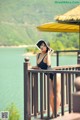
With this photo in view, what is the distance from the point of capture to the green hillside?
92562mm

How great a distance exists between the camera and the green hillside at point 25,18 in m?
92.6

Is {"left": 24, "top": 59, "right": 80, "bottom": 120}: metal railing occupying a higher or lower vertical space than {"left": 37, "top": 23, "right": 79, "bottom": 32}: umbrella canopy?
lower

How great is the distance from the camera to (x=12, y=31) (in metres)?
97.2

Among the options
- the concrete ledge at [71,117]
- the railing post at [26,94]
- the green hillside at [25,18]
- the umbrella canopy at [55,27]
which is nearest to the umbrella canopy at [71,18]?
the umbrella canopy at [55,27]

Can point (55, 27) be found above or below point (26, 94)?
above

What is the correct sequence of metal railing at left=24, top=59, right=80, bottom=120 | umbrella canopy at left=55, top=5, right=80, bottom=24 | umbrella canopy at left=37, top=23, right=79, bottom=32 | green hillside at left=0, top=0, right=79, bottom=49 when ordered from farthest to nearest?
green hillside at left=0, top=0, right=79, bottom=49, umbrella canopy at left=37, top=23, right=79, bottom=32, umbrella canopy at left=55, top=5, right=80, bottom=24, metal railing at left=24, top=59, right=80, bottom=120

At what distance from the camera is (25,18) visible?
113m

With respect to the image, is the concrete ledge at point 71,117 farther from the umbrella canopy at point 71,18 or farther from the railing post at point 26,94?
the umbrella canopy at point 71,18

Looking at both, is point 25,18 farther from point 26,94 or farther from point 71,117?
point 71,117

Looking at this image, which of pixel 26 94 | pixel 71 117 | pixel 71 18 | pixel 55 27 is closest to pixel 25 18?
pixel 55 27

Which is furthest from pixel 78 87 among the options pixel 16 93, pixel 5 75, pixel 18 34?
pixel 18 34

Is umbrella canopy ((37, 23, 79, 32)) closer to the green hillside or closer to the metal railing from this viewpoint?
the metal railing

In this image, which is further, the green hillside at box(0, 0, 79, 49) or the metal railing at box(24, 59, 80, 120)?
the green hillside at box(0, 0, 79, 49)

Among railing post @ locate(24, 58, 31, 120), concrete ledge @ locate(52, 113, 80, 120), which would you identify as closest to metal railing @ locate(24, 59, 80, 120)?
railing post @ locate(24, 58, 31, 120)
